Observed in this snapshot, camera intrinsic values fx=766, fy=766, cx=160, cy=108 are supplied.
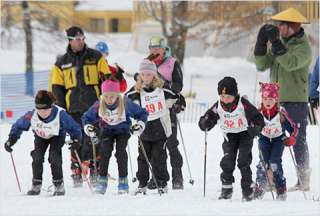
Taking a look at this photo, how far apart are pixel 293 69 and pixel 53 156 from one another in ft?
9.88

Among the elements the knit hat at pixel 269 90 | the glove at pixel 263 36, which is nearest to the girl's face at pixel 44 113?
the knit hat at pixel 269 90

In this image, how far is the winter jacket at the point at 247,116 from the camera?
8125 mm

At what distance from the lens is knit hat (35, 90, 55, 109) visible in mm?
8539

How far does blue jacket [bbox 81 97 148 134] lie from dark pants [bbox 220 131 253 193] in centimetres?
102

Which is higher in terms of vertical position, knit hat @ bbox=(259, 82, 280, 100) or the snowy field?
knit hat @ bbox=(259, 82, 280, 100)

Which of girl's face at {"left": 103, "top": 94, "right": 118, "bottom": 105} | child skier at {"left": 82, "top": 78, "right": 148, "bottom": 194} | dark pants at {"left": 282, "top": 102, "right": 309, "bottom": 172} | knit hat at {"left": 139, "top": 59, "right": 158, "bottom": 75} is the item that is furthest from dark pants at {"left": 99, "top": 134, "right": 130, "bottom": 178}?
dark pants at {"left": 282, "top": 102, "right": 309, "bottom": 172}

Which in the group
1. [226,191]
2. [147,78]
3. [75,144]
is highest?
[147,78]

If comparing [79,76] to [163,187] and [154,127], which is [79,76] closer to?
[154,127]

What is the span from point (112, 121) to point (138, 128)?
0.43 m

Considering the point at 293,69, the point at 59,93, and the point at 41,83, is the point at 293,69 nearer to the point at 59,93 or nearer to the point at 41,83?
the point at 59,93

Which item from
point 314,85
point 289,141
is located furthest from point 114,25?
point 289,141

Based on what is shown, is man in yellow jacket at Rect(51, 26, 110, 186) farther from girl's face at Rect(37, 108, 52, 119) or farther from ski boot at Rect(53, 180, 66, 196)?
ski boot at Rect(53, 180, 66, 196)

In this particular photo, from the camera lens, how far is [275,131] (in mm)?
8789

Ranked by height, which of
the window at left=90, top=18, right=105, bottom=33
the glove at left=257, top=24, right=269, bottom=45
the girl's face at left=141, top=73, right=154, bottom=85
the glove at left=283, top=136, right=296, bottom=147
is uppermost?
the window at left=90, top=18, right=105, bottom=33
